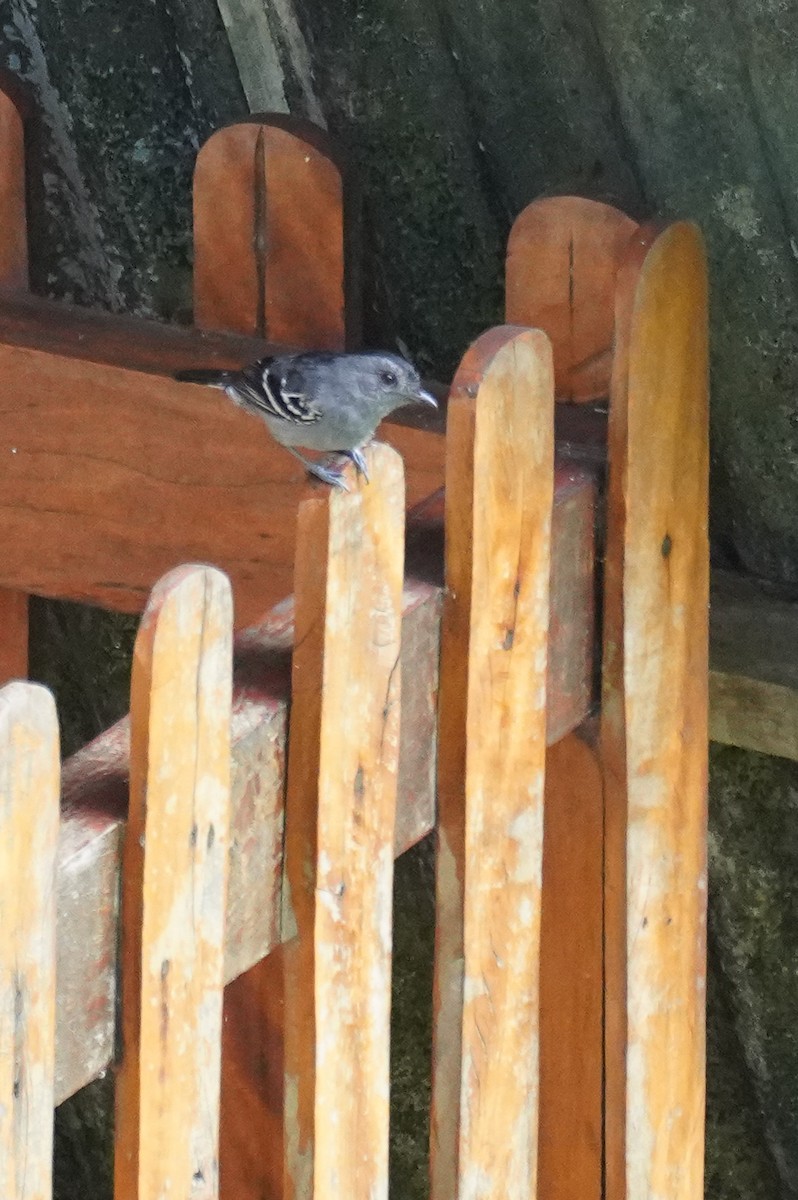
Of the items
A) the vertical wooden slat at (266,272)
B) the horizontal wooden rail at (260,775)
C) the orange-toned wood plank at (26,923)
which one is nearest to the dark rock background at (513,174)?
the vertical wooden slat at (266,272)

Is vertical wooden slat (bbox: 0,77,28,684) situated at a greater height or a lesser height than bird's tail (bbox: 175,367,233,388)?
greater

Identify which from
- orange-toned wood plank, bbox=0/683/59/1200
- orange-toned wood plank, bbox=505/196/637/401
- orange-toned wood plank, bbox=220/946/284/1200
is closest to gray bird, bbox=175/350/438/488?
orange-toned wood plank, bbox=505/196/637/401

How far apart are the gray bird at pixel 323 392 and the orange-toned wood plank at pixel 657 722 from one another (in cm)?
29

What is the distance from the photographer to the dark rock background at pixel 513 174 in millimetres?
1972

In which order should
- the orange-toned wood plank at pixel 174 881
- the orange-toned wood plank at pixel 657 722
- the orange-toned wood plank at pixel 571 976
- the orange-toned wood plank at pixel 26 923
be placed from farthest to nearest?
1. the orange-toned wood plank at pixel 571 976
2. the orange-toned wood plank at pixel 657 722
3. the orange-toned wood plank at pixel 174 881
4. the orange-toned wood plank at pixel 26 923

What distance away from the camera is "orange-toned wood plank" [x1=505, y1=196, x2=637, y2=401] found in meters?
1.88

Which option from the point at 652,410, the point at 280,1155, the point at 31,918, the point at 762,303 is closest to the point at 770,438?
the point at 762,303

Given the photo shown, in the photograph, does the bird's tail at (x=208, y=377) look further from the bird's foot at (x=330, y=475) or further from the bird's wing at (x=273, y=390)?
the bird's foot at (x=330, y=475)

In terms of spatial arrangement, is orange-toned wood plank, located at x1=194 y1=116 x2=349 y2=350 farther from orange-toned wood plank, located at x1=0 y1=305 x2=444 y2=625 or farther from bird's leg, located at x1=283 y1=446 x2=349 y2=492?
bird's leg, located at x1=283 y1=446 x2=349 y2=492

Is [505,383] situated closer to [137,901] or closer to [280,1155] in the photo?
[137,901]

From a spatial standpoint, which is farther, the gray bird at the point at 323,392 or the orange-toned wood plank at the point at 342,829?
the gray bird at the point at 323,392

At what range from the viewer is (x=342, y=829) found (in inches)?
59.5

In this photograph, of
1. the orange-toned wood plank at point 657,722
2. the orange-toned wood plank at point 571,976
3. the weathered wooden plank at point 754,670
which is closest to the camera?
the orange-toned wood plank at point 657,722

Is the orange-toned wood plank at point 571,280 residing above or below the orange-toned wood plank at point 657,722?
above
